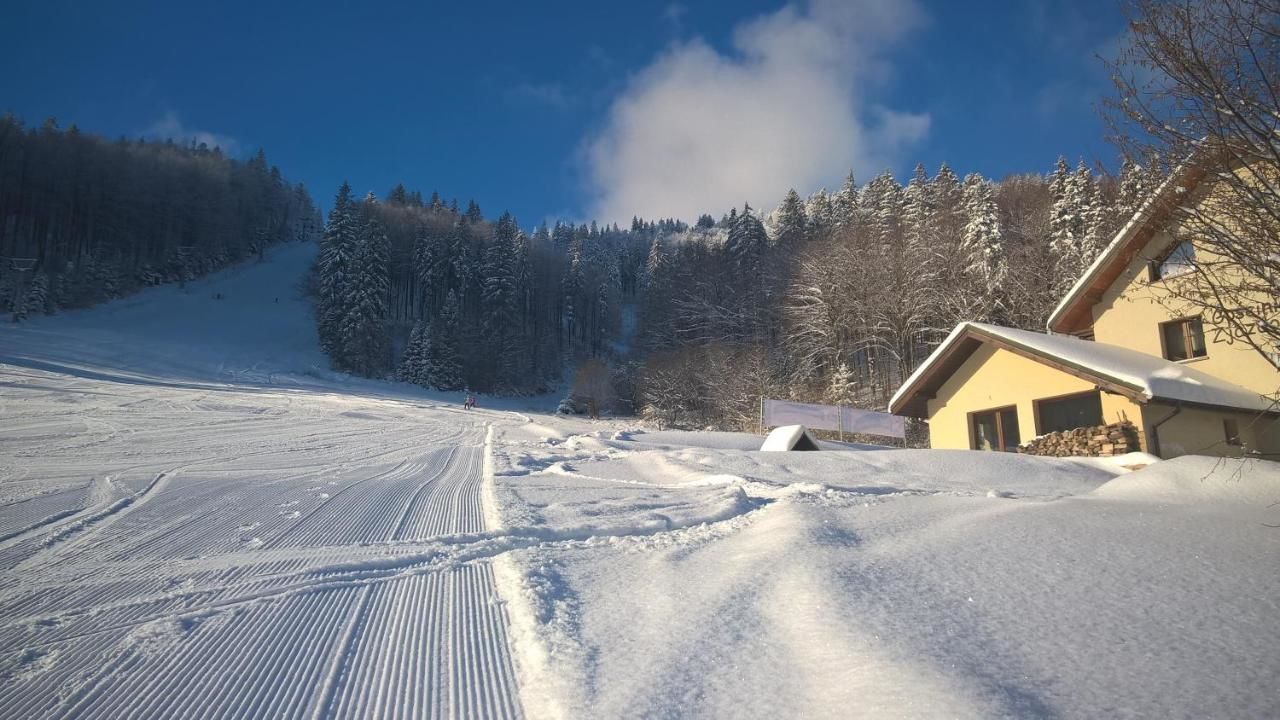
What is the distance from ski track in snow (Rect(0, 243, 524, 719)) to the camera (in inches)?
87.4

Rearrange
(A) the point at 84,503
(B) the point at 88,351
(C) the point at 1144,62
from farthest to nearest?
(B) the point at 88,351 < (A) the point at 84,503 < (C) the point at 1144,62

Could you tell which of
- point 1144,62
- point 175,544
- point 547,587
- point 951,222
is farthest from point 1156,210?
point 951,222

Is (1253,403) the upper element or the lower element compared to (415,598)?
upper

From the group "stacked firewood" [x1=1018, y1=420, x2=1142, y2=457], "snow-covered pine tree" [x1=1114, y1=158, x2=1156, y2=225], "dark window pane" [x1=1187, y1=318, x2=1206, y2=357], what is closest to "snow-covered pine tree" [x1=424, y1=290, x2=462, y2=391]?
"stacked firewood" [x1=1018, y1=420, x2=1142, y2=457]

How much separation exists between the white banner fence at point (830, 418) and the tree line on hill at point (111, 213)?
189ft

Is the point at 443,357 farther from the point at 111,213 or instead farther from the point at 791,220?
the point at 111,213

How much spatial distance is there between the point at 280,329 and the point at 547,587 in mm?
54568

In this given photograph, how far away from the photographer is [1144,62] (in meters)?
3.93

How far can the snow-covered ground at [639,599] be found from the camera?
2.06 metres

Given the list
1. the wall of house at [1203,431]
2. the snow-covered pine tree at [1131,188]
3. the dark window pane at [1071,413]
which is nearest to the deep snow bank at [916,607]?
the snow-covered pine tree at [1131,188]

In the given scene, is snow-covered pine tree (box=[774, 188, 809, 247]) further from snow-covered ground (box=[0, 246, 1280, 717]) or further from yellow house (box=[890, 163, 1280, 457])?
snow-covered ground (box=[0, 246, 1280, 717])

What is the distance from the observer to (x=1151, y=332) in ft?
49.2

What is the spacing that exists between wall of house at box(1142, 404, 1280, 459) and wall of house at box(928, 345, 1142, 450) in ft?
1.92

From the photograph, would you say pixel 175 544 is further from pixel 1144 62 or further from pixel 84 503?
pixel 1144 62
